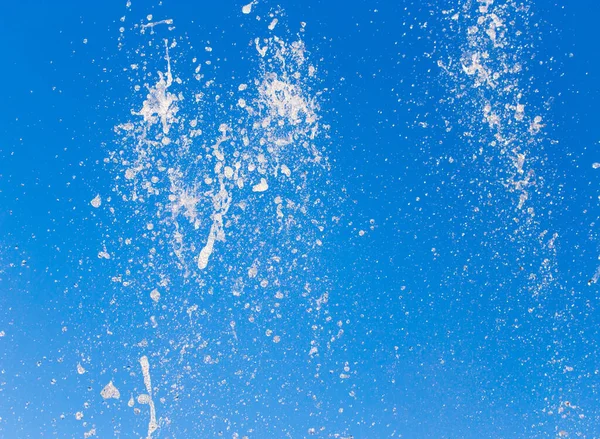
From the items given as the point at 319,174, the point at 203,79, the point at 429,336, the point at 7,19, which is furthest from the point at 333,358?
the point at 7,19

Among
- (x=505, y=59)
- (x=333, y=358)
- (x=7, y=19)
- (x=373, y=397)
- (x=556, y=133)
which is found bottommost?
(x=373, y=397)

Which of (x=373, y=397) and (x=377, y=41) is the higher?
(x=377, y=41)

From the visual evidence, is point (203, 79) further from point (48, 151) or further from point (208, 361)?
point (208, 361)

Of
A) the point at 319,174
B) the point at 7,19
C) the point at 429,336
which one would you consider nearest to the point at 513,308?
the point at 429,336

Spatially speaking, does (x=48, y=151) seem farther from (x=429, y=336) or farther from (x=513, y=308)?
(x=513, y=308)

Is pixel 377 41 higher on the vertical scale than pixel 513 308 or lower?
higher

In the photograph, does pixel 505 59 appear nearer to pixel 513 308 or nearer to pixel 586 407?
pixel 513 308

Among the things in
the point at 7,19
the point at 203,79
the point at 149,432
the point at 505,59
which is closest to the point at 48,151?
the point at 7,19

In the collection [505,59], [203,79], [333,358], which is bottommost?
[333,358]
